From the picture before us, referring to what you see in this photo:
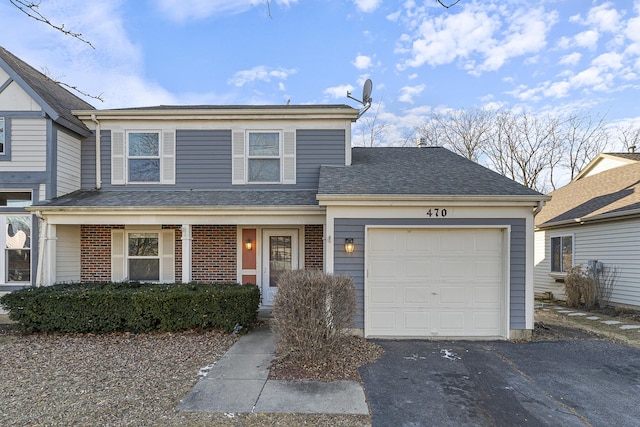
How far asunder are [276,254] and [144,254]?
3.39 meters

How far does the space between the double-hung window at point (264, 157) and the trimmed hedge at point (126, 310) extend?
327 cm

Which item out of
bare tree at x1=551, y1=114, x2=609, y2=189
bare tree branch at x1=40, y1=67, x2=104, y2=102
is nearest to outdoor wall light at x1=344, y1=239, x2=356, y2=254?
bare tree branch at x1=40, y1=67, x2=104, y2=102

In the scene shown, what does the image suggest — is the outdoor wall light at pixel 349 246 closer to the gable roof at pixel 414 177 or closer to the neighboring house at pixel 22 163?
the gable roof at pixel 414 177

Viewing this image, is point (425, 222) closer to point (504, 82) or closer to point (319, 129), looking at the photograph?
point (319, 129)

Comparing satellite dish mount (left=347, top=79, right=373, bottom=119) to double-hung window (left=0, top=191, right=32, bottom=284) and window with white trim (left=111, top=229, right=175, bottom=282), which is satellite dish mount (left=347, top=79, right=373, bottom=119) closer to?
window with white trim (left=111, top=229, right=175, bottom=282)

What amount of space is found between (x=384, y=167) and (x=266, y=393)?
19.6ft

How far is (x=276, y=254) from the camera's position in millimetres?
9047

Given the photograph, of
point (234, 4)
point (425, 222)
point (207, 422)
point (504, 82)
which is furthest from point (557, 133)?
point (207, 422)

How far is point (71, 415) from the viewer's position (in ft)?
12.2

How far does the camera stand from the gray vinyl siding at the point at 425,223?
6.54 meters

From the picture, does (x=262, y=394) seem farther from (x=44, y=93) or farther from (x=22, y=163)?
(x=44, y=93)

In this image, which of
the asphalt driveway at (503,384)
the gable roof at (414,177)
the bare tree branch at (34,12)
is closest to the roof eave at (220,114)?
the gable roof at (414,177)

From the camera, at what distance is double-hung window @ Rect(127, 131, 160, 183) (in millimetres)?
8898

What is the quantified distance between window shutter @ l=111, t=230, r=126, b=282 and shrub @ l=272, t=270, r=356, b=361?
570 centimetres
